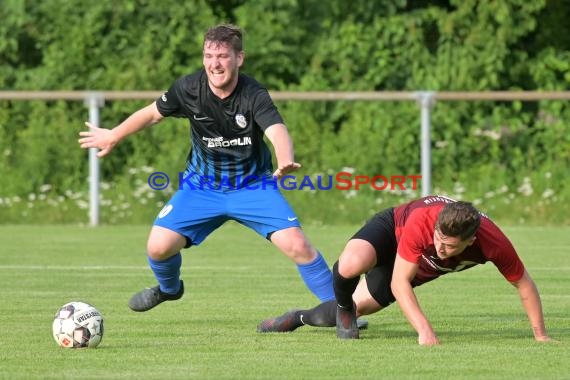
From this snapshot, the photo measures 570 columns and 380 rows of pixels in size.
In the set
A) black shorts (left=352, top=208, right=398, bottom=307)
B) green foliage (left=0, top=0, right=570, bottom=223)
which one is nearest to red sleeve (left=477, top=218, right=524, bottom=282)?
black shorts (left=352, top=208, right=398, bottom=307)

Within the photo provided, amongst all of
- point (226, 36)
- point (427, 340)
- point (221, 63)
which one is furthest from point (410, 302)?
point (226, 36)

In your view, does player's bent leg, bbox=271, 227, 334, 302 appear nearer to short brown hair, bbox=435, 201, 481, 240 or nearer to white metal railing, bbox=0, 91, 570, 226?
short brown hair, bbox=435, 201, 481, 240

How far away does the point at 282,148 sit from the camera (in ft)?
26.3

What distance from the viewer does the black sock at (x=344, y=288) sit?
7809 millimetres

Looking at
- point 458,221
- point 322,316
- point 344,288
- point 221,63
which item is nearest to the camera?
point 458,221

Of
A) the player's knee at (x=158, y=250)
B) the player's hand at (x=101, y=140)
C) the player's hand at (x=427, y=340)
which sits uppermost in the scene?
the player's hand at (x=101, y=140)

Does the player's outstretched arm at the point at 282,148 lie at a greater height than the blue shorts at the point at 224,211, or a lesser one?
greater

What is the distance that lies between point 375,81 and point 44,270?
937 cm

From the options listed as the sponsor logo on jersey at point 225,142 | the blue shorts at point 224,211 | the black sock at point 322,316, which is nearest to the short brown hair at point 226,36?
the sponsor logo on jersey at point 225,142

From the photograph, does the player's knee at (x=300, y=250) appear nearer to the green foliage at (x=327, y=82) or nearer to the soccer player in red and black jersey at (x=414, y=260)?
the soccer player in red and black jersey at (x=414, y=260)

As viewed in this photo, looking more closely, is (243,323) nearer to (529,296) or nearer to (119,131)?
(119,131)

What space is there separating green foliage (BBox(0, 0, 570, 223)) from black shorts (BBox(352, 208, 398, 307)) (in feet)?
31.2

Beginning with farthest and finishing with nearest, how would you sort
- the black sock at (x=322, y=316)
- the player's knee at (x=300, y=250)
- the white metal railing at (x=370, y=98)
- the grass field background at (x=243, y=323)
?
the white metal railing at (x=370, y=98) → the player's knee at (x=300, y=250) → the black sock at (x=322, y=316) → the grass field background at (x=243, y=323)

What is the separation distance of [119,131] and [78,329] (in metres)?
1.73
